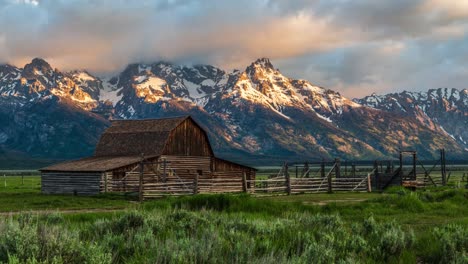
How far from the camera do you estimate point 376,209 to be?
22875mm

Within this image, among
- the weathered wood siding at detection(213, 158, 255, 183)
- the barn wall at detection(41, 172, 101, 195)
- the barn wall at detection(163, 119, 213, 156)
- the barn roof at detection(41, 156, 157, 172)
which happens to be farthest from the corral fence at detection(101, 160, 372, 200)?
the weathered wood siding at detection(213, 158, 255, 183)

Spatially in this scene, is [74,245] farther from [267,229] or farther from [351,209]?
[351,209]

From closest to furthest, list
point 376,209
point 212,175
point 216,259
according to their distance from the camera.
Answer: point 216,259 < point 376,209 < point 212,175

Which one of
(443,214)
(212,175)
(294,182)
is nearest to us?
(443,214)

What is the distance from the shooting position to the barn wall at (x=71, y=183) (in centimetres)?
4544

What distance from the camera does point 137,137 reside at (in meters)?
56.5

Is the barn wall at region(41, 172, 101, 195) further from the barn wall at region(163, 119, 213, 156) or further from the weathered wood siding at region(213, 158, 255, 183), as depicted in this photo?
the weathered wood siding at region(213, 158, 255, 183)

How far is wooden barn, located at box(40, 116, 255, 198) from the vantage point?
44.7 metres

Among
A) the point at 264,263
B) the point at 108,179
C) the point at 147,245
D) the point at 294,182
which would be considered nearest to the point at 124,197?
the point at 108,179

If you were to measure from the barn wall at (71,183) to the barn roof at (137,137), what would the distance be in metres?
7.94

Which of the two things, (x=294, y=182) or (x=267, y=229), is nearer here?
(x=267, y=229)

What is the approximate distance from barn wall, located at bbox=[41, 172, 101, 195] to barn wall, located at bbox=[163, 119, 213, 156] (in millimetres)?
9051

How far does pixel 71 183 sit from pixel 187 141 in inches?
525

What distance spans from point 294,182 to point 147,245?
1414 inches
